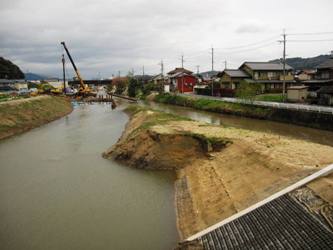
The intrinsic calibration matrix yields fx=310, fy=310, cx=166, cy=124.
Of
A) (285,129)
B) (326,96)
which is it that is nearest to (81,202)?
(285,129)

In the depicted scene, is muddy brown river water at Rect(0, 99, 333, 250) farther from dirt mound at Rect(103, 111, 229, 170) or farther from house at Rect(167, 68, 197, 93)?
house at Rect(167, 68, 197, 93)

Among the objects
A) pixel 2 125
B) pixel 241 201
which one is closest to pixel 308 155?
pixel 241 201

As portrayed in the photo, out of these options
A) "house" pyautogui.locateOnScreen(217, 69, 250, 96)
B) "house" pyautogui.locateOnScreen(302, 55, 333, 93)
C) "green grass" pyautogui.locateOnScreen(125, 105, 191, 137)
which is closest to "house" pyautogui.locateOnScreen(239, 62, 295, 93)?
"house" pyautogui.locateOnScreen(217, 69, 250, 96)

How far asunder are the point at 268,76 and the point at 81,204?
44848mm

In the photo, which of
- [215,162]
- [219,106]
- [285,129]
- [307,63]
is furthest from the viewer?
[307,63]

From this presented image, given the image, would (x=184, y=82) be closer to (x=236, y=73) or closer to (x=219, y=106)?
(x=236, y=73)

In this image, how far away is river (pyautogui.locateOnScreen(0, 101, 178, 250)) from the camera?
448 inches

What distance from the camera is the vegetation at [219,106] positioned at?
3573cm

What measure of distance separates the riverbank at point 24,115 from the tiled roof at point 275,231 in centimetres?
2976

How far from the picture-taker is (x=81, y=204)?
47.2 feet

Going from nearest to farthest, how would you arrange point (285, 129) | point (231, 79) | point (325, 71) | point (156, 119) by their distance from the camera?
1. point (156, 119)
2. point (285, 129)
3. point (325, 71)
4. point (231, 79)

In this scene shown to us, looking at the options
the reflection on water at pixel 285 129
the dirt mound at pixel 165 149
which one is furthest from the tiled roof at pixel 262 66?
the dirt mound at pixel 165 149

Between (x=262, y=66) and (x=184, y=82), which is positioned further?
(x=184, y=82)

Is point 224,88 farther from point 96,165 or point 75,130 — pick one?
point 96,165
